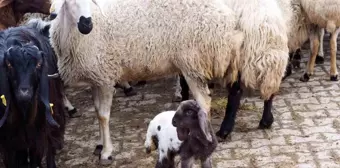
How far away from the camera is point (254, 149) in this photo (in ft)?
19.2

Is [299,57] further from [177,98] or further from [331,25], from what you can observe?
[177,98]

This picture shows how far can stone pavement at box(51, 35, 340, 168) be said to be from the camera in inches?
222

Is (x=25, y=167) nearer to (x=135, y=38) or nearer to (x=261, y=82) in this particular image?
(x=135, y=38)

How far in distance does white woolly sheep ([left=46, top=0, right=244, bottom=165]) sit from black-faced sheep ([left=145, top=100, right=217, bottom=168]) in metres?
1.10

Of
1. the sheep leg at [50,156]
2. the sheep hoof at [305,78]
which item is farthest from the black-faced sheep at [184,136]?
the sheep hoof at [305,78]

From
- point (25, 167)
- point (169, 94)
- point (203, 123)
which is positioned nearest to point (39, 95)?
point (25, 167)

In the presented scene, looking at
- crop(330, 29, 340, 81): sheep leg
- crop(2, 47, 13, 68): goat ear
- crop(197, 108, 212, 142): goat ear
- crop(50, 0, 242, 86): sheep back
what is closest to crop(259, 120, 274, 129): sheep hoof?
crop(50, 0, 242, 86): sheep back

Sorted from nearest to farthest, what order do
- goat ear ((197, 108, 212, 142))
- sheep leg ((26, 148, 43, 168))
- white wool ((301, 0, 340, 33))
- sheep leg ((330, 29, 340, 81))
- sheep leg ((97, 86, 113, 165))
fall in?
goat ear ((197, 108, 212, 142)) → sheep leg ((26, 148, 43, 168)) → sheep leg ((97, 86, 113, 165)) → white wool ((301, 0, 340, 33)) → sheep leg ((330, 29, 340, 81))

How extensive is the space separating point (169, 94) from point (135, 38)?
2.39 metres

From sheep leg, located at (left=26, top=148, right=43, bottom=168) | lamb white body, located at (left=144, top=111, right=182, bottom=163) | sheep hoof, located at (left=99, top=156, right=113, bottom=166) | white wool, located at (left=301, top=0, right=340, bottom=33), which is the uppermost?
white wool, located at (left=301, top=0, right=340, bottom=33)

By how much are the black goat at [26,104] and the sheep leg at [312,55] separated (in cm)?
400

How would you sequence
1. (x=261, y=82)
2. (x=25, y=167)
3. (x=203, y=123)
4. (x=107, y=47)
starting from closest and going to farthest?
(x=203, y=123)
(x=25, y=167)
(x=107, y=47)
(x=261, y=82)

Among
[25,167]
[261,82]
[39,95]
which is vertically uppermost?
[39,95]

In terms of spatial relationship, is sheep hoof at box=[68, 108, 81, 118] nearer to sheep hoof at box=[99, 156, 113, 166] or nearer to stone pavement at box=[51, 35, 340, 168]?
stone pavement at box=[51, 35, 340, 168]
